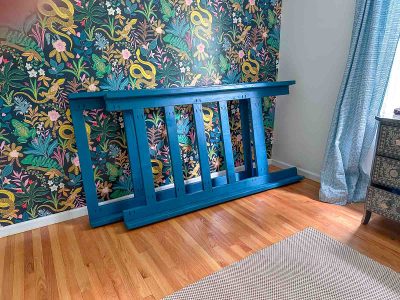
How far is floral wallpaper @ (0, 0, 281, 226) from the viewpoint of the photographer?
5.14ft

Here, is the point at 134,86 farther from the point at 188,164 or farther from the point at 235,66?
the point at 235,66

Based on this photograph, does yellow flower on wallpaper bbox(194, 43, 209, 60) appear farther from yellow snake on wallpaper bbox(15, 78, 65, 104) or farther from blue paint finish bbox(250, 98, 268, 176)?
yellow snake on wallpaper bbox(15, 78, 65, 104)

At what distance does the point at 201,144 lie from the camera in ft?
6.63

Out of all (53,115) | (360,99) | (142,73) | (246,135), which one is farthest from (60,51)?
(360,99)

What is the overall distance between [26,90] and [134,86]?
66 centimetres

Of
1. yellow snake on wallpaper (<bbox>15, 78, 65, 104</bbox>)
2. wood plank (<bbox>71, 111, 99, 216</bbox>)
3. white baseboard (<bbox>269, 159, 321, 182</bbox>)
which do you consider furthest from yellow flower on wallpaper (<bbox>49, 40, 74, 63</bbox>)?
white baseboard (<bbox>269, 159, 321, 182</bbox>)

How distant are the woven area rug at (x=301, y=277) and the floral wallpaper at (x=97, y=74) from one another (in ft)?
3.34

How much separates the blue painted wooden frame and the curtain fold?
48cm

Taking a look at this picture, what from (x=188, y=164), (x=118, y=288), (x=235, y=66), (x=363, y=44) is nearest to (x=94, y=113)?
(x=188, y=164)

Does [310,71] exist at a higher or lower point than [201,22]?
lower

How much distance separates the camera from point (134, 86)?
1.89m

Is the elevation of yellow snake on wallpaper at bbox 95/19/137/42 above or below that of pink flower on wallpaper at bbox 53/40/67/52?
above

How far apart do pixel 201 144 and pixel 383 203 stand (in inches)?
49.4

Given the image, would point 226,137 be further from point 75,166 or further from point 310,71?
point 75,166
